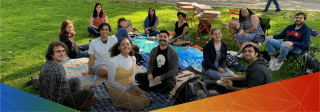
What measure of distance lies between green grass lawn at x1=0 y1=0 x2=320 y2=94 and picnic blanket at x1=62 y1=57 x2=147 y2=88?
25.9 inches

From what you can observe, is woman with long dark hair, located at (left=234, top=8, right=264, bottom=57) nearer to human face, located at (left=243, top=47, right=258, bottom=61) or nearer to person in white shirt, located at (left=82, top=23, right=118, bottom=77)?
human face, located at (left=243, top=47, right=258, bottom=61)

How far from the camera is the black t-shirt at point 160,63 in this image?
3.73 metres

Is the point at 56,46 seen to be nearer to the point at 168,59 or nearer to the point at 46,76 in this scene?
the point at 46,76

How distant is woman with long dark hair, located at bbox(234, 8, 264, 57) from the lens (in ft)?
19.7

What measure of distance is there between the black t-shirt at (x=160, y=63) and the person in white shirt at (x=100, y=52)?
0.91 meters

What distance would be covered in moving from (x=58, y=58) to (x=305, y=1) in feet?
55.1

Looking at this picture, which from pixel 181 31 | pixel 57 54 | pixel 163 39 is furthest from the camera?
pixel 181 31

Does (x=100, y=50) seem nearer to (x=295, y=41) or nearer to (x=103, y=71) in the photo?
(x=103, y=71)

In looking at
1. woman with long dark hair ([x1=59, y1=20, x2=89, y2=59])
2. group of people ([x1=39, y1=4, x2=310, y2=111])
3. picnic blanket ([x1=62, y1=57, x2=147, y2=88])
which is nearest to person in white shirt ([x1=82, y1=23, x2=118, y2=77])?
group of people ([x1=39, y1=4, x2=310, y2=111])

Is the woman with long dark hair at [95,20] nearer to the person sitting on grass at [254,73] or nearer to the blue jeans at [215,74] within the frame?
the blue jeans at [215,74]

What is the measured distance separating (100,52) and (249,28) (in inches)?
157

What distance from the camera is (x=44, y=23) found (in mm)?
9125

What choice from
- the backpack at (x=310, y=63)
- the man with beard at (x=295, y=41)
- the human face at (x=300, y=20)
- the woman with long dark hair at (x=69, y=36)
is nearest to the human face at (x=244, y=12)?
the man with beard at (x=295, y=41)

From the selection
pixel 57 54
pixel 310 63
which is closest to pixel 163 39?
pixel 57 54
